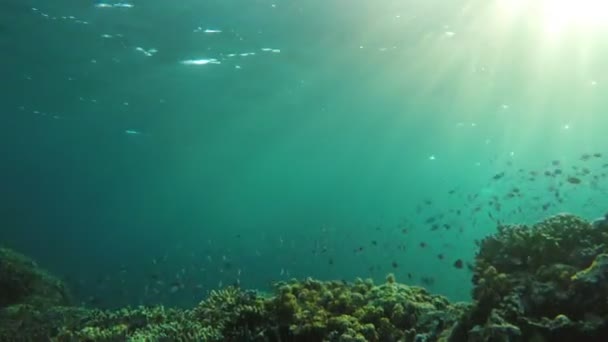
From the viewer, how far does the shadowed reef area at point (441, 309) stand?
4758 millimetres

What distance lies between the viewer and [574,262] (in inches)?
227

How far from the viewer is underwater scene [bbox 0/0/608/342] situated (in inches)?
255

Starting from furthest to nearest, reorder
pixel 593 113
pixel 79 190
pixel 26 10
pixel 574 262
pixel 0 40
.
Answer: pixel 79 190 < pixel 593 113 < pixel 0 40 < pixel 26 10 < pixel 574 262

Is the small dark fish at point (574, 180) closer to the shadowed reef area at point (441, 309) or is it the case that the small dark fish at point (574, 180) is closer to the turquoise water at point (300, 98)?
the turquoise water at point (300, 98)

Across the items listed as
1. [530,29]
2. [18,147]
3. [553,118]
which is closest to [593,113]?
[553,118]

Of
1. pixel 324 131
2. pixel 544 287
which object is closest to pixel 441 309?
pixel 544 287

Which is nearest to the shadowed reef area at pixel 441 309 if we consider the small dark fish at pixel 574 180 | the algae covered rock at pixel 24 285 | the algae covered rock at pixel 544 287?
the algae covered rock at pixel 544 287

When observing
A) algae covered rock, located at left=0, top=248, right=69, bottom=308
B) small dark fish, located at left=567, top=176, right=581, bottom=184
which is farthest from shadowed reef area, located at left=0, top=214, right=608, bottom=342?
small dark fish, located at left=567, top=176, right=581, bottom=184

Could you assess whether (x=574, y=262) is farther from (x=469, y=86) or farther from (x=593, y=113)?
(x=593, y=113)

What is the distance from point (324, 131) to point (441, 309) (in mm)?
43468

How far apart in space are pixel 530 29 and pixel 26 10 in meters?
25.5

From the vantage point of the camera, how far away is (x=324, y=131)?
50.4 m

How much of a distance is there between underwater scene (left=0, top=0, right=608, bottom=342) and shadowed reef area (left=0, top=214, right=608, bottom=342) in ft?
0.09

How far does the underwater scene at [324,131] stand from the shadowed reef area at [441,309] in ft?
0.09
